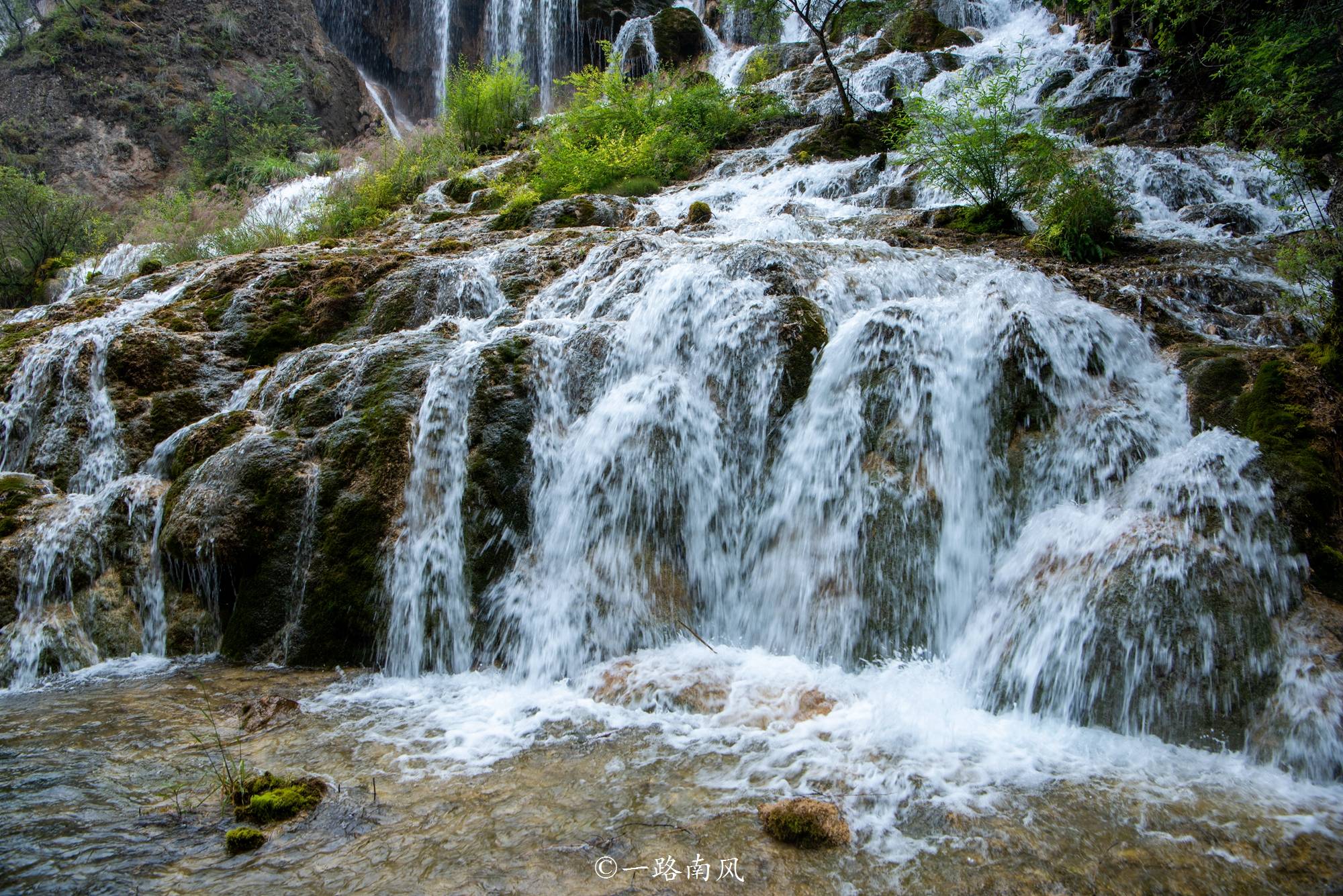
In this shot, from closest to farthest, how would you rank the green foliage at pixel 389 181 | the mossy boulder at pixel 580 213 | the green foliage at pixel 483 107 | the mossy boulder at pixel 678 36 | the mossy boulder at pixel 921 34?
the mossy boulder at pixel 580 213 → the green foliage at pixel 389 181 → the green foliage at pixel 483 107 → the mossy boulder at pixel 921 34 → the mossy boulder at pixel 678 36

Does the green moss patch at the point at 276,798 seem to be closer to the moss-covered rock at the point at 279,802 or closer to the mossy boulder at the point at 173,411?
the moss-covered rock at the point at 279,802

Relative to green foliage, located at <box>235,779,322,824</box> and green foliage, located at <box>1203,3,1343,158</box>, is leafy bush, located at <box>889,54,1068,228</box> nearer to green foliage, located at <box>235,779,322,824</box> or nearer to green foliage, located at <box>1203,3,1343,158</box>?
green foliage, located at <box>1203,3,1343,158</box>

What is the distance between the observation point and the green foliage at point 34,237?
14430 mm

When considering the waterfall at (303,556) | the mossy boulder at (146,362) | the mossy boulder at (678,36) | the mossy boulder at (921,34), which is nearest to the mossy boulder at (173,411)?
the mossy boulder at (146,362)

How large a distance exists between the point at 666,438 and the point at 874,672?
2.22m

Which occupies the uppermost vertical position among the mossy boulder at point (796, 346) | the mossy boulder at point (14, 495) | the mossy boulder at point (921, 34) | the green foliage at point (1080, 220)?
the mossy boulder at point (921, 34)

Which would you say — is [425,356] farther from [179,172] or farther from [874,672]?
[179,172]

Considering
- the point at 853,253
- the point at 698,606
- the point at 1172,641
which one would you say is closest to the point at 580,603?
the point at 698,606

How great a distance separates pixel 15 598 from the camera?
5172mm

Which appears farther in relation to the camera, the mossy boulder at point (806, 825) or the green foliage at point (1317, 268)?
the green foliage at point (1317, 268)

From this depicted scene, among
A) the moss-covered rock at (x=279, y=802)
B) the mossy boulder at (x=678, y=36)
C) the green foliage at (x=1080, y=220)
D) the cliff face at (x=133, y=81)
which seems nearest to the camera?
the moss-covered rock at (x=279, y=802)

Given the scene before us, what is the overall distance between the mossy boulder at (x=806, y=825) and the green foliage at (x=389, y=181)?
41.6ft

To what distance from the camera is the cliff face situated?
69.2 ft

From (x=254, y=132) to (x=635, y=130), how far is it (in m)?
14.7
